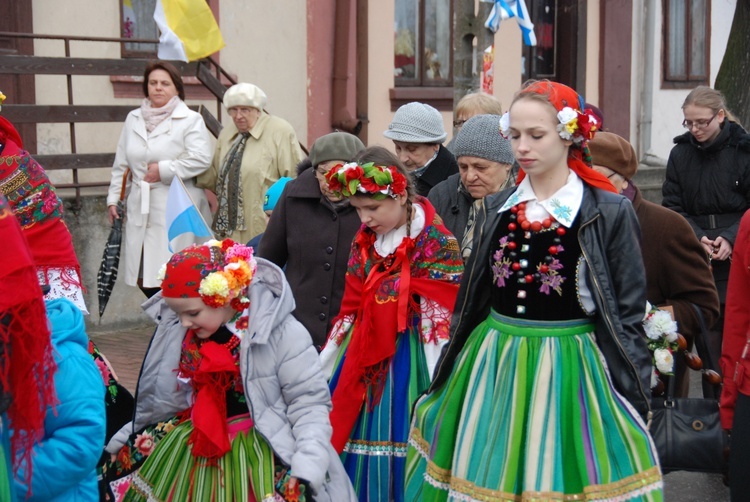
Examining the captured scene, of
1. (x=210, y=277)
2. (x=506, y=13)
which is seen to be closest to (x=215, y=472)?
(x=210, y=277)

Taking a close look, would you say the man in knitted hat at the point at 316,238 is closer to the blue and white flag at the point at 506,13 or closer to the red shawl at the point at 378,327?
the red shawl at the point at 378,327

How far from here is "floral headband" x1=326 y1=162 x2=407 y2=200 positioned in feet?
15.9

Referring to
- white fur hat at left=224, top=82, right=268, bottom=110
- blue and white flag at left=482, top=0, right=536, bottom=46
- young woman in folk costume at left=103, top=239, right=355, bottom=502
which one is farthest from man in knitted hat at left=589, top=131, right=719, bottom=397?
blue and white flag at left=482, top=0, right=536, bottom=46

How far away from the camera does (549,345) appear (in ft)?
13.3

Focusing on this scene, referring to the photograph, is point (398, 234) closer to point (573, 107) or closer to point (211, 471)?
point (573, 107)

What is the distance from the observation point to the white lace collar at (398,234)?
5.07 metres

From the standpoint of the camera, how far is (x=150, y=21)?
441 inches

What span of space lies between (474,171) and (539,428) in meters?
1.94

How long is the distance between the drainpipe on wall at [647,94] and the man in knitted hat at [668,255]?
1199 cm

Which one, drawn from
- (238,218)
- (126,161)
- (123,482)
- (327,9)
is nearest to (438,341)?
(123,482)

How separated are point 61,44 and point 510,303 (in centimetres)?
719

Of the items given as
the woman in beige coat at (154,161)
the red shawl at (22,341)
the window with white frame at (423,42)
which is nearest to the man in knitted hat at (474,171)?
the red shawl at (22,341)

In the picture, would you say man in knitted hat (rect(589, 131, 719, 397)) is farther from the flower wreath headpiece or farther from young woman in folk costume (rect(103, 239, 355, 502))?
young woman in folk costume (rect(103, 239, 355, 502))

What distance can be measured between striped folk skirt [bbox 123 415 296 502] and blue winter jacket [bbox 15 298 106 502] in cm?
56
